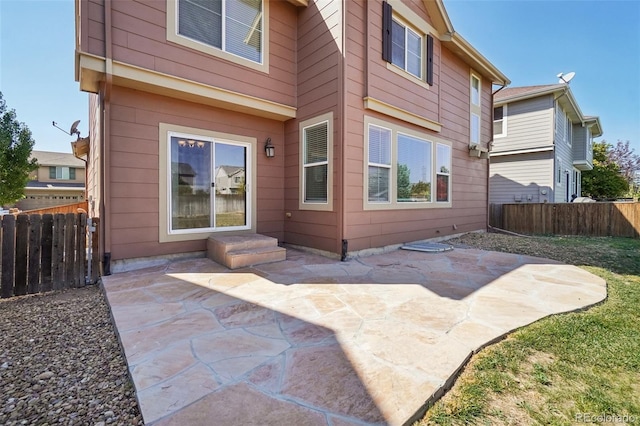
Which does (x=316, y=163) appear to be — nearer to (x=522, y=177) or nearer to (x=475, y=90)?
(x=475, y=90)

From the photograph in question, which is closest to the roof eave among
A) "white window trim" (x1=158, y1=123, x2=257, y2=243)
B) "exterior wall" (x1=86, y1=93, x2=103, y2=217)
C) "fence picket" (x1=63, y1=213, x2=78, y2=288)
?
"white window trim" (x1=158, y1=123, x2=257, y2=243)

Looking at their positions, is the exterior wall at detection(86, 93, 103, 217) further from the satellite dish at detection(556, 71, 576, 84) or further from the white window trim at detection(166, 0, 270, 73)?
the satellite dish at detection(556, 71, 576, 84)

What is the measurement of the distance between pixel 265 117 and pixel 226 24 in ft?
5.53

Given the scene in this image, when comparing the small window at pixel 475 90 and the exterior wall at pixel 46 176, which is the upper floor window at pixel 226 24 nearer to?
the small window at pixel 475 90

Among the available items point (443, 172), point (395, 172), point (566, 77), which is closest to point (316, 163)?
point (395, 172)

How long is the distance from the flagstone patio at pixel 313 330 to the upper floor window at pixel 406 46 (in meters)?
4.33

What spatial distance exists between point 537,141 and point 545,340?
496 inches

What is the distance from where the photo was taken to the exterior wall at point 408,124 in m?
5.23

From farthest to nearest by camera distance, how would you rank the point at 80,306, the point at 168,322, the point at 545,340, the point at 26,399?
the point at 80,306, the point at 168,322, the point at 545,340, the point at 26,399

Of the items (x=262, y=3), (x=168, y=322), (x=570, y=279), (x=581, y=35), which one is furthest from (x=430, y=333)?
(x=581, y=35)

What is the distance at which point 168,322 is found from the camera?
104 inches

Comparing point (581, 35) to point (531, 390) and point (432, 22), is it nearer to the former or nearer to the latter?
point (432, 22)

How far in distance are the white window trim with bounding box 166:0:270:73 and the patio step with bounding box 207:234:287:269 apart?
3168 millimetres

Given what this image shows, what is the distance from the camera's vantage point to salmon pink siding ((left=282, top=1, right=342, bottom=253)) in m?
5.15
